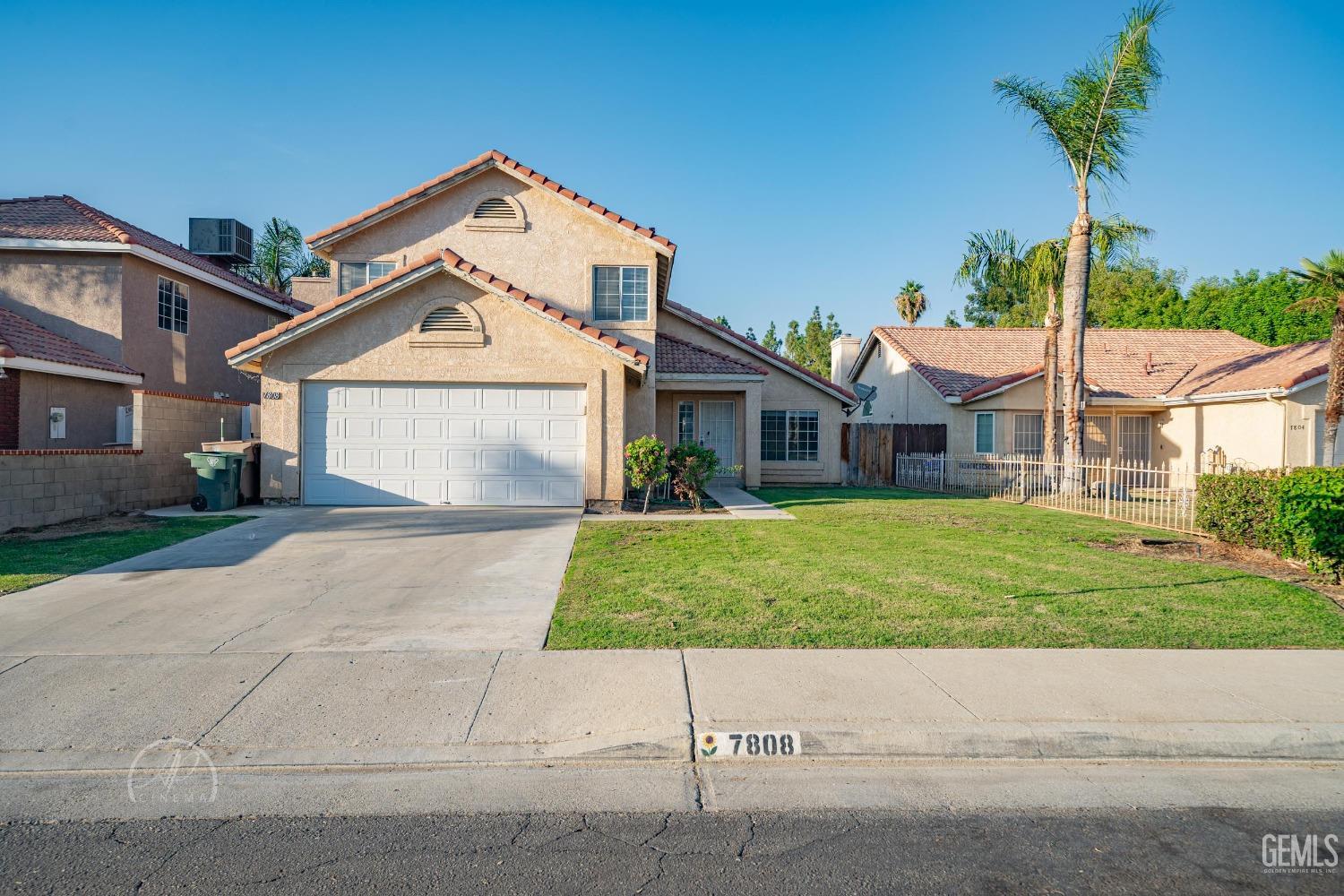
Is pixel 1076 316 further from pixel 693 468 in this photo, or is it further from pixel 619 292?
pixel 619 292

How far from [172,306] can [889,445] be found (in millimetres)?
19735

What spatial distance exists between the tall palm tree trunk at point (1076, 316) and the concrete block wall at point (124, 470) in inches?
747

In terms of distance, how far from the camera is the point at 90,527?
1265cm

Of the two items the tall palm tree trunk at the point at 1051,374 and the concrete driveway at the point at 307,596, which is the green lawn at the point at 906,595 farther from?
the tall palm tree trunk at the point at 1051,374

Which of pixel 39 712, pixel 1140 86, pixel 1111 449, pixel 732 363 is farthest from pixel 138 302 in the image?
pixel 1111 449

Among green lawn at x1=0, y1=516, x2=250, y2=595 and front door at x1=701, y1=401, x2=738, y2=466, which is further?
front door at x1=701, y1=401, x2=738, y2=466

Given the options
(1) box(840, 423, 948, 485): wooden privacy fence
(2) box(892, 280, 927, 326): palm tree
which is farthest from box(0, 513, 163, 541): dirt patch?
(2) box(892, 280, 927, 326): palm tree

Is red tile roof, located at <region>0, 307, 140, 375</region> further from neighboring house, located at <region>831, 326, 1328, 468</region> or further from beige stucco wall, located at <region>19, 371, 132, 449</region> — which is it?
neighboring house, located at <region>831, 326, 1328, 468</region>

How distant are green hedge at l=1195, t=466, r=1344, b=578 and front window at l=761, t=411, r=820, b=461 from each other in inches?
457

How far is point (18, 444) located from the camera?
51.0ft

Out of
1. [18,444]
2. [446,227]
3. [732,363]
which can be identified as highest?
[446,227]

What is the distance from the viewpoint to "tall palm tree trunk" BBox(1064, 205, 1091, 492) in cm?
1889

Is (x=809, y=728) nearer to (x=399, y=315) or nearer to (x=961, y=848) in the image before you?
(x=961, y=848)

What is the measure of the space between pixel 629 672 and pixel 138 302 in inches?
705
